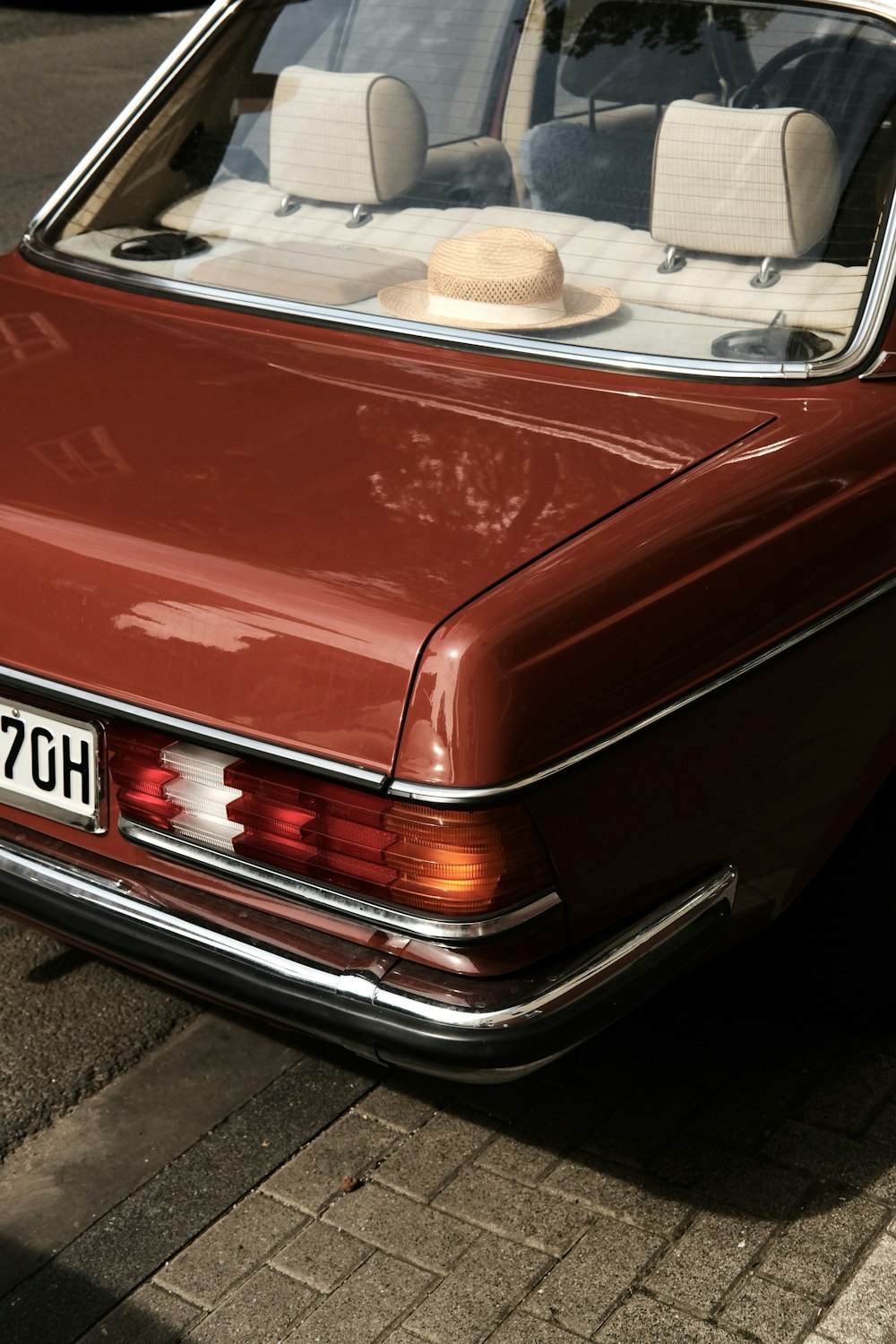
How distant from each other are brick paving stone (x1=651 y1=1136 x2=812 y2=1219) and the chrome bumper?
0.60m

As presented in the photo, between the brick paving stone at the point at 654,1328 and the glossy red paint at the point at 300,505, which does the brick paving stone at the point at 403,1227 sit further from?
the glossy red paint at the point at 300,505

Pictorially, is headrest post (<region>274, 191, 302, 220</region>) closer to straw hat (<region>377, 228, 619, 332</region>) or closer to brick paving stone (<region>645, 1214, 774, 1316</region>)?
straw hat (<region>377, 228, 619, 332</region>)

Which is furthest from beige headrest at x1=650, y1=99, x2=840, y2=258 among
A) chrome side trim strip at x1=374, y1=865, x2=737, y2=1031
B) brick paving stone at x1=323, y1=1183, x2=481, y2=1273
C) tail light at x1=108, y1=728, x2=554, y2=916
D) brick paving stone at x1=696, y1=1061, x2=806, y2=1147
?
brick paving stone at x1=323, y1=1183, x2=481, y2=1273

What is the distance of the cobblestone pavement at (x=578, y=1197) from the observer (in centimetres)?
A: 244

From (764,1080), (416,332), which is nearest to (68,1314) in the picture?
(764,1080)

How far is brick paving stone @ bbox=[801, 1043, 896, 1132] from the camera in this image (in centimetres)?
286

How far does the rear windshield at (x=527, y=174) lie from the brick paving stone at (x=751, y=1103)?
1382mm

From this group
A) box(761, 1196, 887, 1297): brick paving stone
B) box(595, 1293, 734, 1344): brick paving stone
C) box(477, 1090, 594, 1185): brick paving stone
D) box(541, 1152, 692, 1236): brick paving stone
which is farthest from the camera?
box(477, 1090, 594, 1185): brick paving stone

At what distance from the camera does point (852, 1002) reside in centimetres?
296

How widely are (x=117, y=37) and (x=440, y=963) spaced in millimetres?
16818

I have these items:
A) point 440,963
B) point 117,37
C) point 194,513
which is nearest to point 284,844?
point 440,963

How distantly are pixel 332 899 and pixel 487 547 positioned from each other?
0.53 m

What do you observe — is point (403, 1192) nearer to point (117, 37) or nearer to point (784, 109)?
point (784, 109)

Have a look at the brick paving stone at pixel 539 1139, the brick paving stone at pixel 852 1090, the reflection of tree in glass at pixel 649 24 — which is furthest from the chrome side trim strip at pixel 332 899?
the reflection of tree in glass at pixel 649 24
